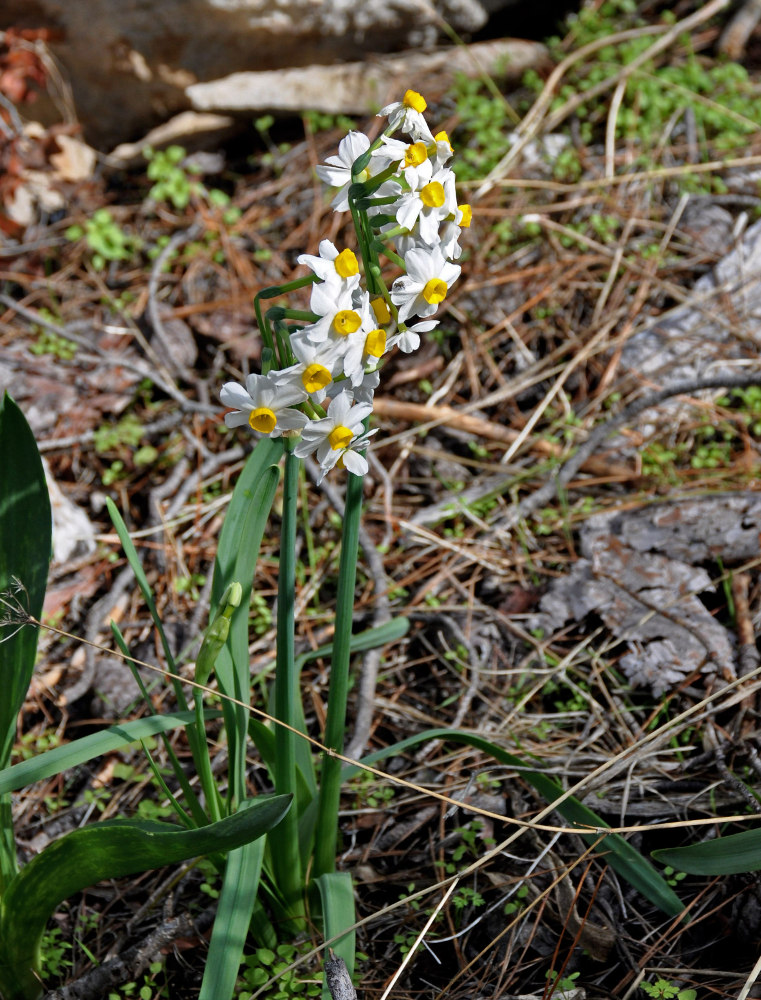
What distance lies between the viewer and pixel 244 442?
2.24 metres

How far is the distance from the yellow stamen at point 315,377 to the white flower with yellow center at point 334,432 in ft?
0.09

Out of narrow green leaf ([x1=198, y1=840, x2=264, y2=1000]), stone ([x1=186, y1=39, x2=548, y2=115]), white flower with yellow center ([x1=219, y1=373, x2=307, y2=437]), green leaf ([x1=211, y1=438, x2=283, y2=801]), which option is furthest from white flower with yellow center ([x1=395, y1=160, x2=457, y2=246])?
stone ([x1=186, y1=39, x2=548, y2=115])

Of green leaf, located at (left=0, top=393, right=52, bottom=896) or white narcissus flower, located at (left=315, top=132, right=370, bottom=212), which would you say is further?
green leaf, located at (left=0, top=393, right=52, bottom=896)

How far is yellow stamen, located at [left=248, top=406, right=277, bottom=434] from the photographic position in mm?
916

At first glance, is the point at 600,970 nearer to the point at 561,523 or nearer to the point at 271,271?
the point at 561,523

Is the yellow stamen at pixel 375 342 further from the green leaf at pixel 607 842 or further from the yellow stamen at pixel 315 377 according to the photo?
the green leaf at pixel 607 842

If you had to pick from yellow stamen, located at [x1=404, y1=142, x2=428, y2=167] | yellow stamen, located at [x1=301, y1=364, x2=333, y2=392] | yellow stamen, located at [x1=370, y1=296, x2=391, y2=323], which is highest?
yellow stamen, located at [x1=404, y1=142, x2=428, y2=167]

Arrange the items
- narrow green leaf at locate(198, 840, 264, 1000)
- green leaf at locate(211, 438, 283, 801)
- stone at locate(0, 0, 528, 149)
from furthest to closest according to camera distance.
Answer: stone at locate(0, 0, 528, 149) → green leaf at locate(211, 438, 283, 801) → narrow green leaf at locate(198, 840, 264, 1000)

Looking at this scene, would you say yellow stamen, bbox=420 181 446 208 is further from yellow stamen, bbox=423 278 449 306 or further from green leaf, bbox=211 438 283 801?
green leaf, bbox=211 438 283 801

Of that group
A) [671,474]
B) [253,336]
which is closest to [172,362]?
[253,336]

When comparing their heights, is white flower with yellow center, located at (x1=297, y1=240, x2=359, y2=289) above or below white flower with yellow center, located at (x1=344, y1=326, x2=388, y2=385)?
above

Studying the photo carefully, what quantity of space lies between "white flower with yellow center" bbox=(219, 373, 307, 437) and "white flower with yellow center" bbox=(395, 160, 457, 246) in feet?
0.73

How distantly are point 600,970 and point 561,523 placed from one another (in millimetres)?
998

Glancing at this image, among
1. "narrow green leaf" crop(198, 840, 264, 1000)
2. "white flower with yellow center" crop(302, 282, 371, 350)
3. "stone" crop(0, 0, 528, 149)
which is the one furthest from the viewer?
"stone" crop(0, 0, 528, 149)
